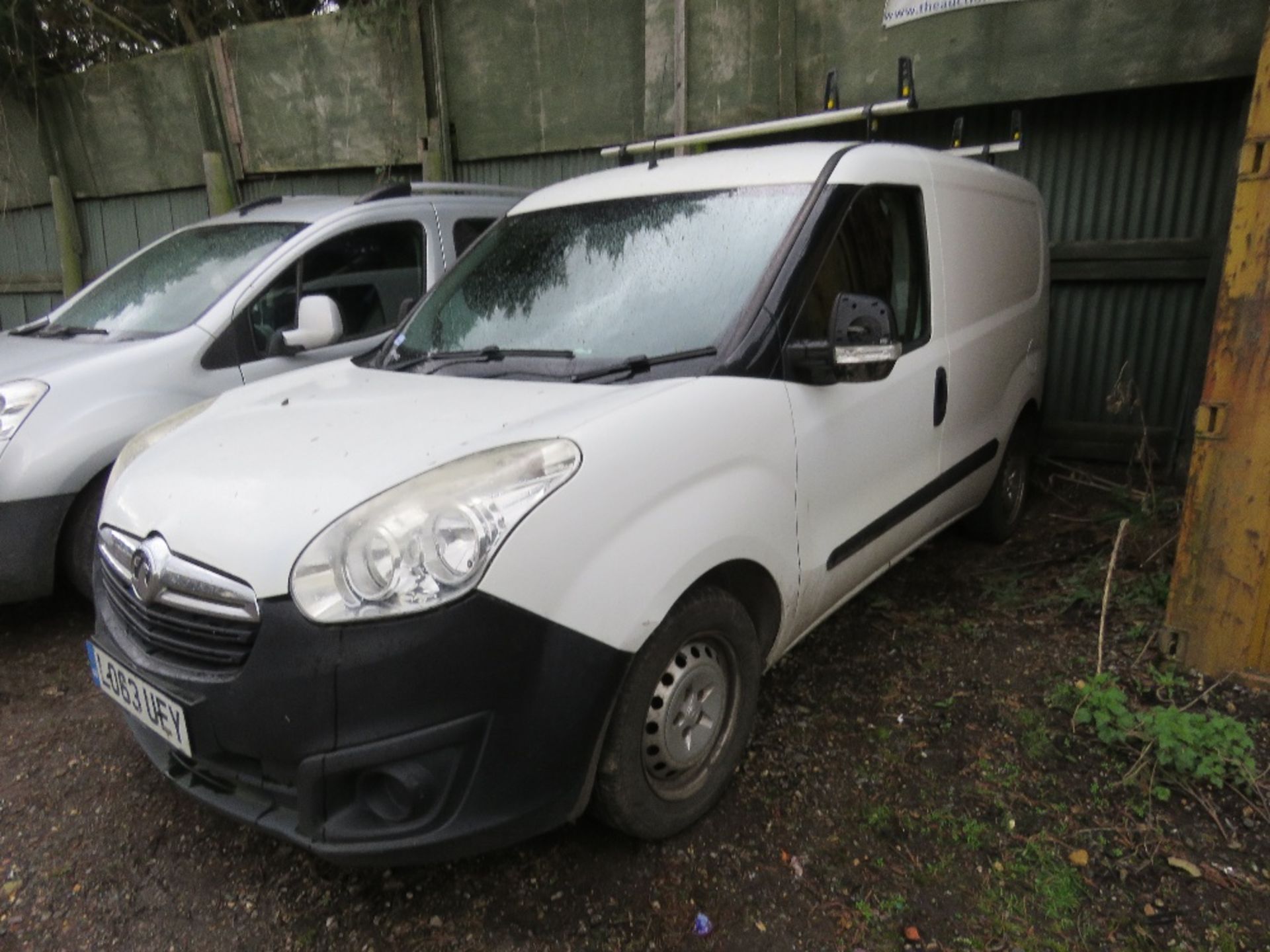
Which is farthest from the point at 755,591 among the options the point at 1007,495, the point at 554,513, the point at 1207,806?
the point at 1007,495

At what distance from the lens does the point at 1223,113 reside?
4.62 metres

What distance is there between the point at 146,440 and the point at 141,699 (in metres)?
0.86

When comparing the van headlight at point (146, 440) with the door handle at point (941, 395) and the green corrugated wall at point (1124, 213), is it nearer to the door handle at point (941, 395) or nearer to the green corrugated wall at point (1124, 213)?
the door handle at point (941, 395)

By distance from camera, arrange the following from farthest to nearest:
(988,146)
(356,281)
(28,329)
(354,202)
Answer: (354,202), (356,281), (28,329), (988,146)

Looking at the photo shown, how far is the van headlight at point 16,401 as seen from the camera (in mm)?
3232

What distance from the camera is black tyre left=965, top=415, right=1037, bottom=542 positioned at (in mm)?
4160

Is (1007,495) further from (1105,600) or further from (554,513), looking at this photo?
(554,513)

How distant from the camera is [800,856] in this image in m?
2.30

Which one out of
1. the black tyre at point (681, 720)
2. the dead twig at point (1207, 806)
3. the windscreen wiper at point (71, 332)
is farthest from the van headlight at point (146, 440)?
the dead twig at point (1207, 806)

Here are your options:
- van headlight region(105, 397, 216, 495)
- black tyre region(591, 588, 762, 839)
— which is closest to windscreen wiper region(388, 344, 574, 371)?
van headlight region(105, 397, 216, 495)

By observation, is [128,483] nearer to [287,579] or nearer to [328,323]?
[287,579]

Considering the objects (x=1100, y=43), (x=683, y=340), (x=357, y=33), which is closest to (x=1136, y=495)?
(x=1100, y=43)

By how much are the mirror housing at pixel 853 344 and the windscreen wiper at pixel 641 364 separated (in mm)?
250

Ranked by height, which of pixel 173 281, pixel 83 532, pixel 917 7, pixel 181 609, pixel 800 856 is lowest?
pixel 800 856
